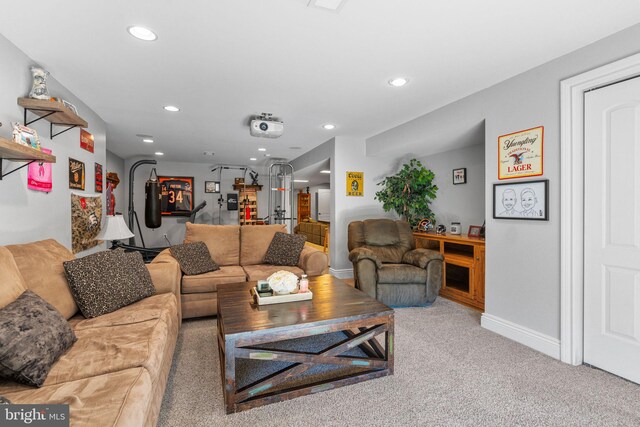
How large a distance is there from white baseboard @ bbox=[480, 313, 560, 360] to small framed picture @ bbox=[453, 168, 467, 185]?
2.02 meters

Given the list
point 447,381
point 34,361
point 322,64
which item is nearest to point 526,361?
point 447,381

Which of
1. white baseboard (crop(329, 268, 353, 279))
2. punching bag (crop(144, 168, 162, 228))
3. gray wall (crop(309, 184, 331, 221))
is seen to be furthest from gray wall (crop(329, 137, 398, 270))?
gray wall (crop(309, 184, 331, 221))

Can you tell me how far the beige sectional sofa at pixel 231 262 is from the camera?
3.00 m

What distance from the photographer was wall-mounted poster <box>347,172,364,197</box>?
484 centimetres

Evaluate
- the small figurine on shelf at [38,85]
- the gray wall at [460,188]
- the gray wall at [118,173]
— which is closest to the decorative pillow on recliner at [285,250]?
the gray wall at [460,188]

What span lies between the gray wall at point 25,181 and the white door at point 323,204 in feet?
30.4

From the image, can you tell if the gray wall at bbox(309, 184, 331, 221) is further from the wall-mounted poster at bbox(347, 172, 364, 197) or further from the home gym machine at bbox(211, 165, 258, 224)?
the wall-mounted poster at bbox(347, 172, 364, 197)

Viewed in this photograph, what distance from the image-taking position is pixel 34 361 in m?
1.20

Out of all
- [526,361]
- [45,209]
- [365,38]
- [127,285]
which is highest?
[365,38]

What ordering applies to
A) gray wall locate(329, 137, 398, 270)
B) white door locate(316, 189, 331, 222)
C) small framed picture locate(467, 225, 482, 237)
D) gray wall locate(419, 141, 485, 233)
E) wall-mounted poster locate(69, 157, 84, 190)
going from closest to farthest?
wall-mounted poster locate(69, 157, 84, 190)
small framed picture locate(467, 225, 482, 237)
gray wall locate(419, 141, 485, 233)
gray wall locate(329, 137, 398, 270)
white door locate(316, 189, 331, 222)

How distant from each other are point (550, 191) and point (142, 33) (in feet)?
10.3

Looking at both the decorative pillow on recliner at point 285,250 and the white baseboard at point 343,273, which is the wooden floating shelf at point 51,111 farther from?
the white baseboard at point 343,273

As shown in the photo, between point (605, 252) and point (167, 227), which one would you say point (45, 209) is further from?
point (167, 227)

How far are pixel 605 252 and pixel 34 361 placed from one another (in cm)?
328
